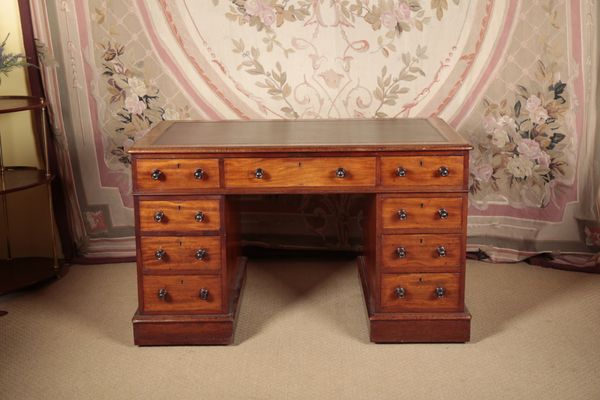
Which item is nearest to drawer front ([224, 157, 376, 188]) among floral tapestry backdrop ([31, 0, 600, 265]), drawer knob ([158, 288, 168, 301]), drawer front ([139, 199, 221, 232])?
drawer front ([139, 199, 221, 232])

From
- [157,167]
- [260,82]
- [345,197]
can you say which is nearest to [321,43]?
[260,82]

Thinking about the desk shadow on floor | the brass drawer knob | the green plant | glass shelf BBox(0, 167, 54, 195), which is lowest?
the desk shadow on floor

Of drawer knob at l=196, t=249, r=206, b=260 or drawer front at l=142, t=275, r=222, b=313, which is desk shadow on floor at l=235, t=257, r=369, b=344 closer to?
drawer front at l=142, t=275, r=222, b=313

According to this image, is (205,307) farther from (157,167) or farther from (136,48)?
(136,48)

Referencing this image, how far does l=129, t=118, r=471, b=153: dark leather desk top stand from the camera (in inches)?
110

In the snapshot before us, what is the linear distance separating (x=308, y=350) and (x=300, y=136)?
30.6 inches

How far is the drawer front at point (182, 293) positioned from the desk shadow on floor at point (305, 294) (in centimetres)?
19

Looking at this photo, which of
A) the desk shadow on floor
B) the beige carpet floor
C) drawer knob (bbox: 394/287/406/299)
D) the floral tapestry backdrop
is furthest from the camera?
the floral tapestry backdrop

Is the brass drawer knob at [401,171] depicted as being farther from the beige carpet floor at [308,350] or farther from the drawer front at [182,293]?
the drawer front at [182,293]

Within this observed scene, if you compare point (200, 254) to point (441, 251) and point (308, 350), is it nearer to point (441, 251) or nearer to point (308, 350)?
point (308, 350)

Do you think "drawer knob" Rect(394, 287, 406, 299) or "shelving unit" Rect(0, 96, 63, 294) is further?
"shelving unit" Rect(0, 96, 63, 294)

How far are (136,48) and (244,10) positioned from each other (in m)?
0.51

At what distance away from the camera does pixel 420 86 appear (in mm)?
3588

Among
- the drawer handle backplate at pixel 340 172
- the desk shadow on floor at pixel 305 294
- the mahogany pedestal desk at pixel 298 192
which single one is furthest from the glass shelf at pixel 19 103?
the drawer handle backplate at pixel 340 172
